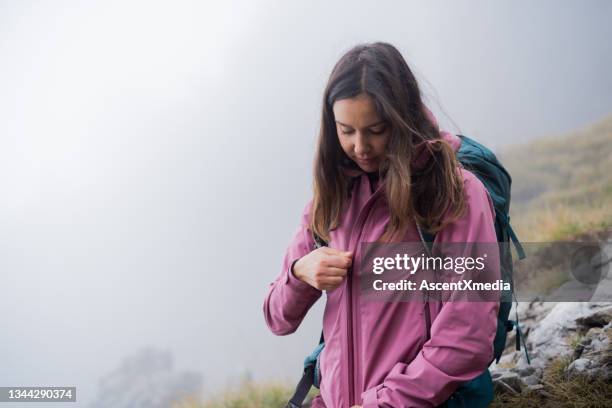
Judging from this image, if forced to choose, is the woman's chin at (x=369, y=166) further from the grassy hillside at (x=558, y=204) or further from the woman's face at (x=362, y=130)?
the grassy hillside at (x=558, y=204)

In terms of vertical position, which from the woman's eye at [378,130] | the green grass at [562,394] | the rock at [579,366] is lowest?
the green grass at [562,394]

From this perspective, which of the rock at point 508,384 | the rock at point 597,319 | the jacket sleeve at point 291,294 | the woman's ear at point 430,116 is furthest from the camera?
the rock at point 597,319

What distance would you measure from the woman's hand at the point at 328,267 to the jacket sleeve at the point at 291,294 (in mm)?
134

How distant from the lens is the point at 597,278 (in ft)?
14.2

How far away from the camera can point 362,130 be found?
2119 mm

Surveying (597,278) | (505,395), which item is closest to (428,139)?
(505,395)

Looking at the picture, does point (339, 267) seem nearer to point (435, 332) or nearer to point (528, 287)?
point (435, 332)

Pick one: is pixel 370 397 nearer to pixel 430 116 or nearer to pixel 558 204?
pixel 430 116

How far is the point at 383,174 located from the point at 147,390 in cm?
1678

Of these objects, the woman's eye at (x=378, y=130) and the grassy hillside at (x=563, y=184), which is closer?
the woman's eye at (x=378, y=130)

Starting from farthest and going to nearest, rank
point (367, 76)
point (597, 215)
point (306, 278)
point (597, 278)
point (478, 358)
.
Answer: point (597, 215)
point (597, 278)
point (306, 278)
point (367, 76)
point (478, 358)

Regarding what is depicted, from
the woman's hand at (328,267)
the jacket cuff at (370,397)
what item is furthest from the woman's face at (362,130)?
the jacket cuff at (370,397)

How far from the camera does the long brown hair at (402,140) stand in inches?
81.2

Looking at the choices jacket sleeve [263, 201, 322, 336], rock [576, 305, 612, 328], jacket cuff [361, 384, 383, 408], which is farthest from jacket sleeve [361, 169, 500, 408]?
rock [576, 305, 612, 328]
